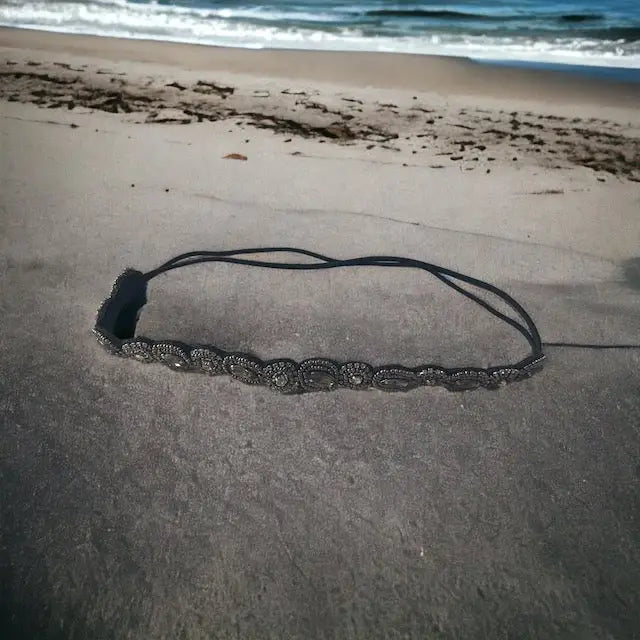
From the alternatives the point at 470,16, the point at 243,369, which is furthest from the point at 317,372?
the point at 470,16

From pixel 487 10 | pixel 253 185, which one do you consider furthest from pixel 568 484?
pixel 487 10

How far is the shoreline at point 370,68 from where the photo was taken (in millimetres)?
4648

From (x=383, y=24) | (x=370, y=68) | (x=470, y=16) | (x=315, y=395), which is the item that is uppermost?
(x=470, y=16)

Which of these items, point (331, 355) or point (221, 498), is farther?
point (331, 355)

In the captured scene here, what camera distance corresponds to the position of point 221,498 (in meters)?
1.83

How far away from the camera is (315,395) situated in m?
2.15

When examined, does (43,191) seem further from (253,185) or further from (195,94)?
(195,94)

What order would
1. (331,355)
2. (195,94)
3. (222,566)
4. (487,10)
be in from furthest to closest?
1. (487,10)
2. (195,94)
3. (331,355)
4. (222,566)

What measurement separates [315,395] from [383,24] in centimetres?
580

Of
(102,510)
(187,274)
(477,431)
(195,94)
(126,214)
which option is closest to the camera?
→ (102,510)

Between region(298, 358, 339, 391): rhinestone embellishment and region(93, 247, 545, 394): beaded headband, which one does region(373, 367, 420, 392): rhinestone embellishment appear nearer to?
region(93, 247, 545, 394): beaded headband

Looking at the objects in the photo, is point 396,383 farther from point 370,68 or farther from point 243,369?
point 370,68

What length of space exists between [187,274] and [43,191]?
125cm

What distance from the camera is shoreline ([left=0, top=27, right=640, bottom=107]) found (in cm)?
465
